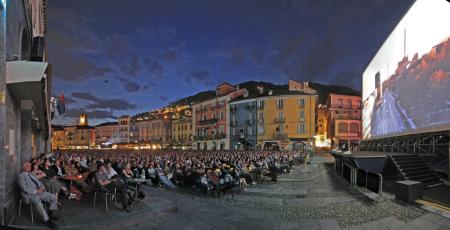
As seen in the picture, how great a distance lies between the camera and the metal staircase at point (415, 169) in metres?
14.2

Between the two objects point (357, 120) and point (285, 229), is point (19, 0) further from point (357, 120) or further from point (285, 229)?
point (357, 120)

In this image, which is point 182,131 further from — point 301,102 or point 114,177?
point 114,177

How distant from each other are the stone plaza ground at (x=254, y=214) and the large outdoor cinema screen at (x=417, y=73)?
194 inches

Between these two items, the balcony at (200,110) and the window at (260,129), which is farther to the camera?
the balcony at (200,110)

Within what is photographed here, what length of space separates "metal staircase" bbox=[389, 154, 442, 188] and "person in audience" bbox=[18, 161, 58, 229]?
14265 mm

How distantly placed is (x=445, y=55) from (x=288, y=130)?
4267 cm

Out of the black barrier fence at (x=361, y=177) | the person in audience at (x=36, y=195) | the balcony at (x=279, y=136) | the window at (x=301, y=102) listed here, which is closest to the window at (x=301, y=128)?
the balcony at (x=279, y=136)

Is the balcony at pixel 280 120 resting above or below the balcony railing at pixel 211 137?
above

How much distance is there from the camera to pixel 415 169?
1535 centimetres

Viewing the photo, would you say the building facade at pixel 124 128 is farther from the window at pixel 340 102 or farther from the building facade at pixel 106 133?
the window at pixel 340 102

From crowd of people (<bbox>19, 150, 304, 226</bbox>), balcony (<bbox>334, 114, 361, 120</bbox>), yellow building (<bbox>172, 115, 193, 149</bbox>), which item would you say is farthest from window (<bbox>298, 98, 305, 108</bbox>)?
yellow building (<bbox>172, 115, 193, 149</bbox>)

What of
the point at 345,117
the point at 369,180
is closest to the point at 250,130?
the point at 345,117

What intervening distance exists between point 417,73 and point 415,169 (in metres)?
4.93

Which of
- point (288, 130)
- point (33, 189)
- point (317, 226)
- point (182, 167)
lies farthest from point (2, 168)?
point (288, 130)
